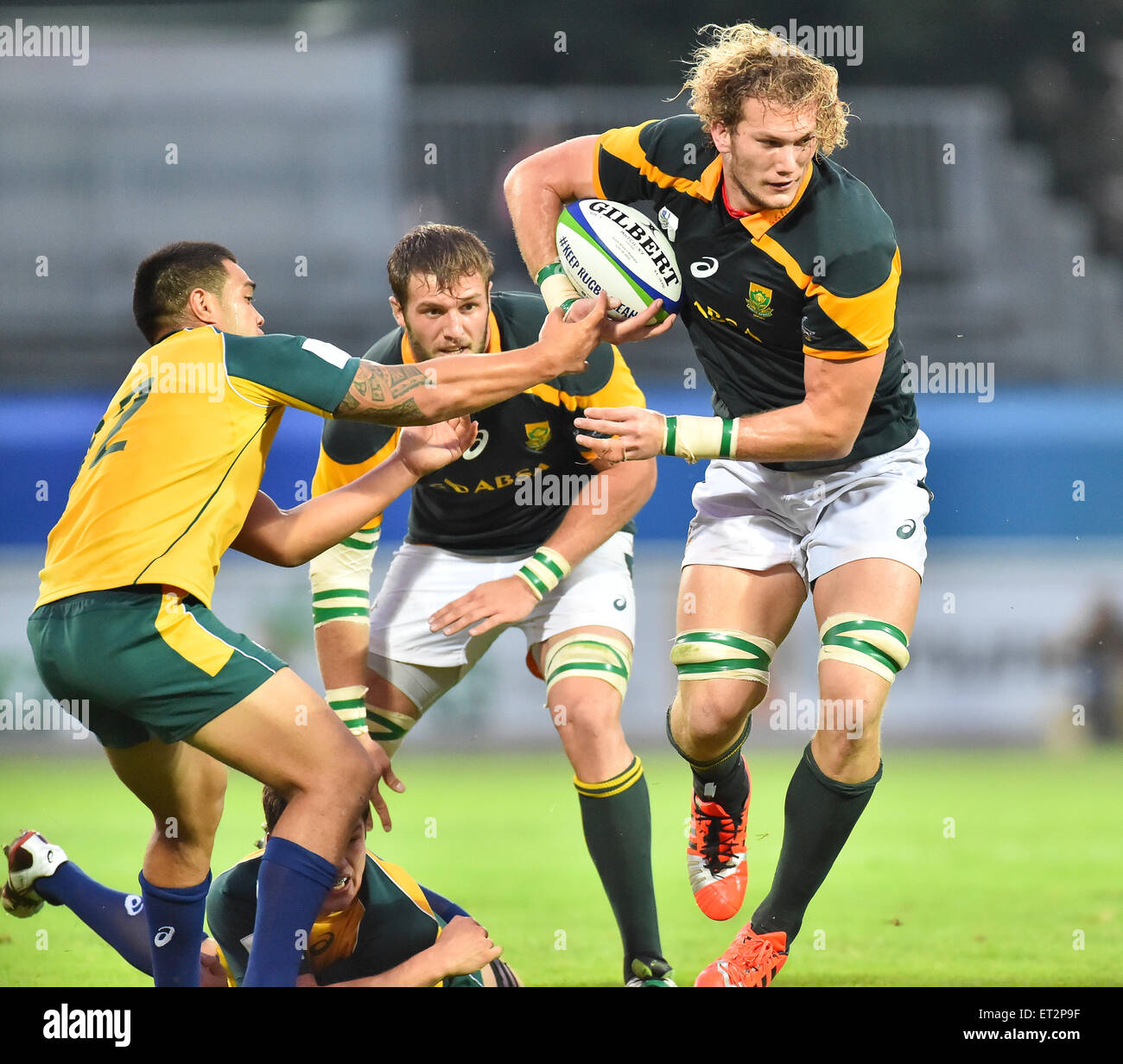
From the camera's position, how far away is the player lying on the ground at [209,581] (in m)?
2.98

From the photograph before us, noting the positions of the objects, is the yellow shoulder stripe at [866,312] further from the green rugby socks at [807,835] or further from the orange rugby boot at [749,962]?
the orange rugby boot at [749,962]

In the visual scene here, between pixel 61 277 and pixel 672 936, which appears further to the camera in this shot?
pixel 61 277

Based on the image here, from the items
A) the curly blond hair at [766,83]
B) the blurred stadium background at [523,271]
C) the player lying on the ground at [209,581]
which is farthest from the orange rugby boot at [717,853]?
the blurred stadium background at [523,271]

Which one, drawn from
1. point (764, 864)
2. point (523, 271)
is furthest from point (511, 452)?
point (523, 271)

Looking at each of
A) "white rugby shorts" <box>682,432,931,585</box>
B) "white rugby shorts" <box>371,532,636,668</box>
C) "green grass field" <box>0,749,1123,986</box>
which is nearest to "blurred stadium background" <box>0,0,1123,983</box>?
"green grass field" <box>0,749,1123,986</box>

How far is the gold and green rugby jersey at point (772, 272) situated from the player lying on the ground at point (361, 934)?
1542 mm

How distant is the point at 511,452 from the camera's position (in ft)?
13.4

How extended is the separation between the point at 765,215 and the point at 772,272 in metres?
0.15
